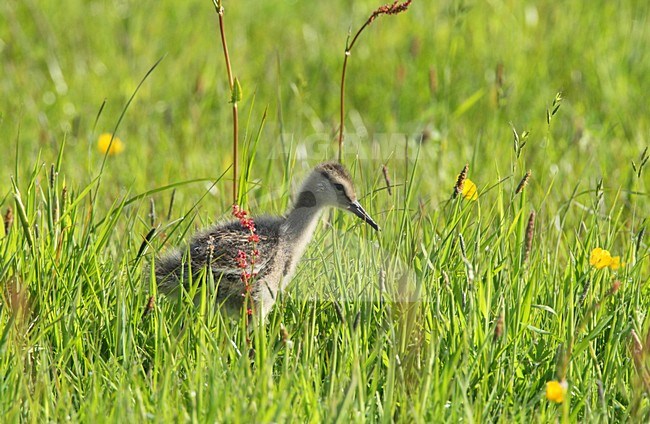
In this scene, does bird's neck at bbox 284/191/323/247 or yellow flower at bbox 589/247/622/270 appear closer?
yellow flower at bbox 589/247/622/270

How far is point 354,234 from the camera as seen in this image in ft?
15.5

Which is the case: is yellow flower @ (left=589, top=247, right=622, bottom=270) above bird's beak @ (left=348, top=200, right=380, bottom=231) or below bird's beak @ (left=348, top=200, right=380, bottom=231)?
below

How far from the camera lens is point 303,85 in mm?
4852

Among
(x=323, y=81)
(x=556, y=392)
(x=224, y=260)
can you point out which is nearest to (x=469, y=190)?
(x=224, y=260)

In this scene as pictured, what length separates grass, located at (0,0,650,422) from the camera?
3.52 m

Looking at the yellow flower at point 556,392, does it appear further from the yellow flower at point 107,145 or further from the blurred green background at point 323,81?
the yellow flower at point 107,145

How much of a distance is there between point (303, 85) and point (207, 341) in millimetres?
1492

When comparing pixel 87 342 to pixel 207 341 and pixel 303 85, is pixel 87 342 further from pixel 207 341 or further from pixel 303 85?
pixel 303 85

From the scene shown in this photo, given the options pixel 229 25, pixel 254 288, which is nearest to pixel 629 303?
pixel 254 288

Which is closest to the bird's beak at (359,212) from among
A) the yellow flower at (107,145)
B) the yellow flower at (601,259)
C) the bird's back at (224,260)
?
the bird's back at (224,260)

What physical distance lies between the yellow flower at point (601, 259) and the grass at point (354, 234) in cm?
10

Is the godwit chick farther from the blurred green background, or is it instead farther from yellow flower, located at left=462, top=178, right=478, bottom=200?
the blurred green background

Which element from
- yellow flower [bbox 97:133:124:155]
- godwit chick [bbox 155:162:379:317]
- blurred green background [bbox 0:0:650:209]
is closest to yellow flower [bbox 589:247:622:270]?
godwit chick [bbox 155:162:379:317]

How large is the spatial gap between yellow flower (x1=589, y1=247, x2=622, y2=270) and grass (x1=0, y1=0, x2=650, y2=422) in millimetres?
98
